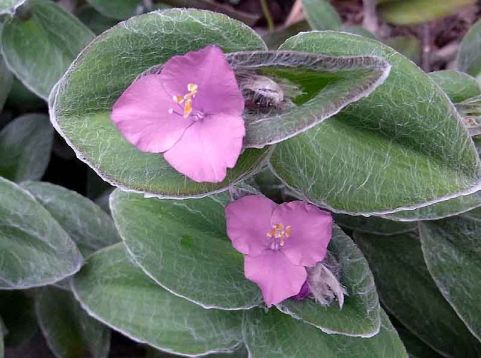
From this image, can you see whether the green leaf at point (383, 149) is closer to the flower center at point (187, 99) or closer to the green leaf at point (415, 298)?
the flower center at point (187, 99)

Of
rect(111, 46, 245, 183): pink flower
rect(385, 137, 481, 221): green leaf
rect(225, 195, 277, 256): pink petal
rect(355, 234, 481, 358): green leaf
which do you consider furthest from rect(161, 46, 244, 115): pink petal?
rect(355, 234, 481, 358): green leaf

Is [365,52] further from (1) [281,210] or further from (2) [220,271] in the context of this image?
(2) [220,271]

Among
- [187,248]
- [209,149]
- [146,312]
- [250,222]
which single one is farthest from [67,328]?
[209,149]

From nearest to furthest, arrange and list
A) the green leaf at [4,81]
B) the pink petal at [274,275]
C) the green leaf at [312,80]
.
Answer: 1. the green leaf at [312,80]
2. the pink petal at [274,275]
3. the green leaf at [4,81]

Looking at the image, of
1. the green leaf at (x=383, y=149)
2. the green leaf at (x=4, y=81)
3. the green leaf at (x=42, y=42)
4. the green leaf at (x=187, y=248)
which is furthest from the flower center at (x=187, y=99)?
the green leaf at (x=4, y=81)

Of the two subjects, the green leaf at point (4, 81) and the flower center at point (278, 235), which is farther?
the green leaf at point (4, 81)

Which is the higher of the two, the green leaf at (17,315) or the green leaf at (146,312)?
the green leaf at (146,312)

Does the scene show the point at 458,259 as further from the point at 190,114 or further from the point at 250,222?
the point at 190,114

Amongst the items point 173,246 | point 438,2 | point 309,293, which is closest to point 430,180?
point 309,293
